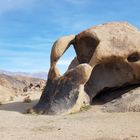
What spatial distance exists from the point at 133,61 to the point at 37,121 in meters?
4.41

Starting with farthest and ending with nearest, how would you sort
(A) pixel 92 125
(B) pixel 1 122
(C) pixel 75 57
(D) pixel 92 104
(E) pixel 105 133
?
(C) pixel 75 57 → (D) pixel 92 104 → (B) pixel 1 122 → (A) pixel 92 125 → (E) pixel 105 133

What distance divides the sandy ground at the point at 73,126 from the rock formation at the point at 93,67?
794 mm

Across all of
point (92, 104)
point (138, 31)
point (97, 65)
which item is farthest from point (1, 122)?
point (138, 31)

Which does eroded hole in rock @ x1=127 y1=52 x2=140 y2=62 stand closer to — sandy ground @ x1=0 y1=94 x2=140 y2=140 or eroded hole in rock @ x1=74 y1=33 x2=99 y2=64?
eroded hole in rock @ x1=74 y1=33 x2=99 y2=64

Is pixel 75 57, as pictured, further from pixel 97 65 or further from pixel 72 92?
pixel 72 92

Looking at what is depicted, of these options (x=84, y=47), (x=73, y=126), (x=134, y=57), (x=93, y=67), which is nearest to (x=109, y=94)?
(x=93, y=67)

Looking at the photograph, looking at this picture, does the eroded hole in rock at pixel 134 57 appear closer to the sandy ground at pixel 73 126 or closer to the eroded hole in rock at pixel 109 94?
the eroded hole in rock at pixel 109 94

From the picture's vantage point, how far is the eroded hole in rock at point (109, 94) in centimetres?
1361

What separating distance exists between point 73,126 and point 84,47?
18.6 ft

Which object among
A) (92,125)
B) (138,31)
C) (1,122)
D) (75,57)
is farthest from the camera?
(75,57)

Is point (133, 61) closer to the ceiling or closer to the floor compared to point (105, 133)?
closer to the ceiling

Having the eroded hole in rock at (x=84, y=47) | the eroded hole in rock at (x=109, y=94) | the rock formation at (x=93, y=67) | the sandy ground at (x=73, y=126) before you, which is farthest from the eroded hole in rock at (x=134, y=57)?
the sandy ground at (x=73, y=126)

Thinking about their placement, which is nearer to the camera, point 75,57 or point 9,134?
point 9,134

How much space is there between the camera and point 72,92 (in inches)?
490
